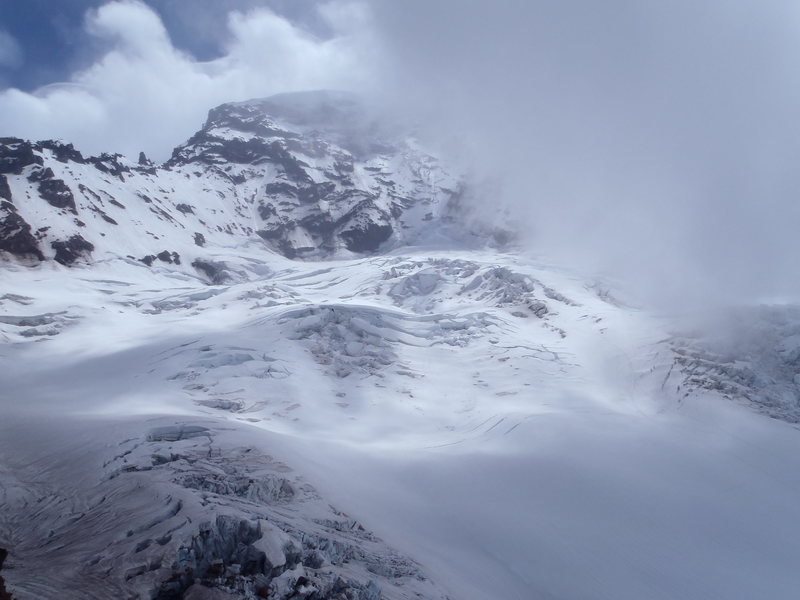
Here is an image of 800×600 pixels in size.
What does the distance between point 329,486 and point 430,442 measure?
307 inches

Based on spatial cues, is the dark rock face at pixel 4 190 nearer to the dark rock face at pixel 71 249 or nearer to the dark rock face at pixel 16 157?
the dark rock face at pixel 16 157

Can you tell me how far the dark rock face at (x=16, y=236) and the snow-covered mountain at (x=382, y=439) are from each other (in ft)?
0.82

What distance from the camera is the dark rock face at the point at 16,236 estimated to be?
53875 millimetres

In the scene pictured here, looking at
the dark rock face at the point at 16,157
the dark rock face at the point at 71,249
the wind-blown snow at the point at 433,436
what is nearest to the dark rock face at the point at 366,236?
the dark rock face at the point at 71,249

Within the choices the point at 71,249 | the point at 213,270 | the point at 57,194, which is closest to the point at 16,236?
the point at 71,249

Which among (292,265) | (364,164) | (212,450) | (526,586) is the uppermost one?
(364,164)

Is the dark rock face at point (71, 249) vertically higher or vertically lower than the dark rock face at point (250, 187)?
lower

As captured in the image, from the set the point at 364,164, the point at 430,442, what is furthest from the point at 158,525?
the point at 364,164

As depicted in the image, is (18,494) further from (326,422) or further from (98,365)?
(98,365)

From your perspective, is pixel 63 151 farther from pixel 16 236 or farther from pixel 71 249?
→ pixel 16 236

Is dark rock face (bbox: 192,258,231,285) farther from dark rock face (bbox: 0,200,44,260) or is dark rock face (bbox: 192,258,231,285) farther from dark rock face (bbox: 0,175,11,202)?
dark rock face (bbox: 0,175,11,202)

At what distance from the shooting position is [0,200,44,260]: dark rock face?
177 feet

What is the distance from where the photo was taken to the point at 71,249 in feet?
195

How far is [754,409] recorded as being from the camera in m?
26.8
